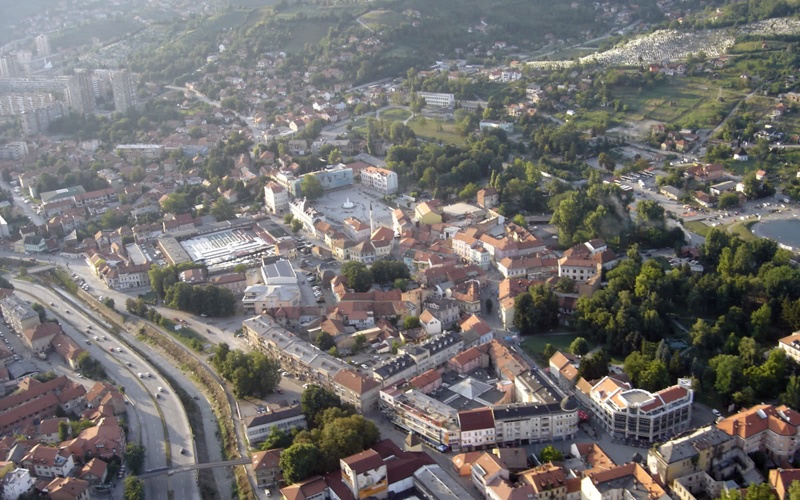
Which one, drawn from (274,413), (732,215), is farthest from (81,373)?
(732,215)

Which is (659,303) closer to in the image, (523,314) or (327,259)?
(523,314)

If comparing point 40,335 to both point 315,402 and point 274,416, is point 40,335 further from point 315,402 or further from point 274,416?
point 315,402

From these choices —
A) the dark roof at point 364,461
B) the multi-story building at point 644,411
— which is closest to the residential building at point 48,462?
the dark roof at point 364,461

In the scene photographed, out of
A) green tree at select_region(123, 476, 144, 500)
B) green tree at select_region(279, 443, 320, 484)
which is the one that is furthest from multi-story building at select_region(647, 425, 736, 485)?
green tree at select_region(123, 476, 144, 500)

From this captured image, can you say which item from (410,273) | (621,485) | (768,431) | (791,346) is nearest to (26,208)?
(410,273)

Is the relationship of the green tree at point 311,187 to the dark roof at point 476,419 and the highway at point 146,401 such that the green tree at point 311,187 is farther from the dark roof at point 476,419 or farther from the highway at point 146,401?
the dark roof at point 476,419
